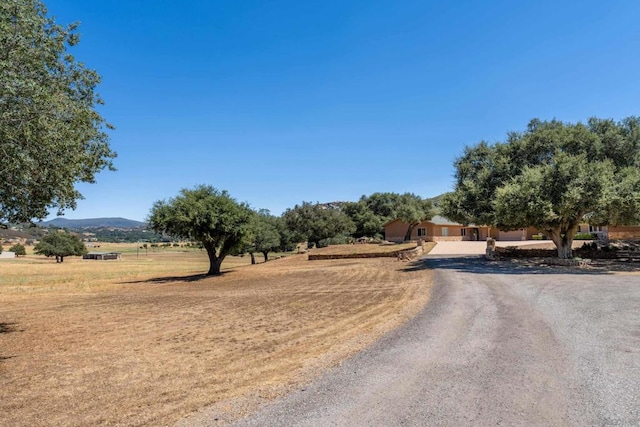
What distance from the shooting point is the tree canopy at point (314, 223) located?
69.2 m

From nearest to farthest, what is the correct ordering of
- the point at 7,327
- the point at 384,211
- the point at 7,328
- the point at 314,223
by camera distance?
the point at 7,328
the point at 7,327
the point at 314,223
the point at 384,211

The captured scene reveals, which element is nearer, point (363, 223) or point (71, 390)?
point (71, 390)

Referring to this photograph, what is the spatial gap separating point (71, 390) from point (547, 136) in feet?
109

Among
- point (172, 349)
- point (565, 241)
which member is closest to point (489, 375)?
point (172, 349)

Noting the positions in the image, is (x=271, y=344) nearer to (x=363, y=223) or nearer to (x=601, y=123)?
(x=601, y=123)

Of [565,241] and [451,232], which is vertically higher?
[451,232]

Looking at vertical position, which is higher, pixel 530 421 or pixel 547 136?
pixel 547 136

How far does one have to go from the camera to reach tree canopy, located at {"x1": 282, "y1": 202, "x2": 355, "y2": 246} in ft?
227

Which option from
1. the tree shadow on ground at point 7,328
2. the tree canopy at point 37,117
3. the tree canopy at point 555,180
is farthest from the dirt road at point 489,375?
the tree canopy at point 555,180

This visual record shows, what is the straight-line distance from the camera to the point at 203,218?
92.1 ft

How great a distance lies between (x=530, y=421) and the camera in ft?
15.5

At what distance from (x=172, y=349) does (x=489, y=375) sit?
700 cm

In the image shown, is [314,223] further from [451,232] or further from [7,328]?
[7,328]

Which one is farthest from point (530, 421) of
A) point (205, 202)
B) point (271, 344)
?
point (205, 202)
